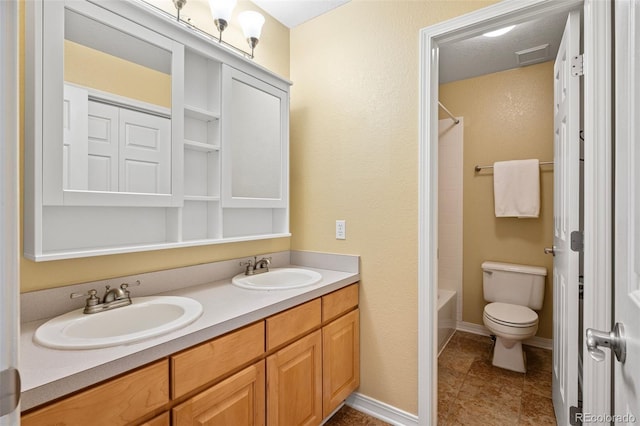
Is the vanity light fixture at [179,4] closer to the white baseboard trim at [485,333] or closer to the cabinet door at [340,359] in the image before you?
the cabinet door at [340,359]

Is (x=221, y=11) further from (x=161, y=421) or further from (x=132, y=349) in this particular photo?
(x=161, y=421)

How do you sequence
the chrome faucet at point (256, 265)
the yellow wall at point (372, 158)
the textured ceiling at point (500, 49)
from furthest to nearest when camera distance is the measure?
the textured ceiling at point (500, 49) → the chrome faucet at point (256, 265) → the yellow wall at point (372, 158)

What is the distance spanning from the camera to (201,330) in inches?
40.1

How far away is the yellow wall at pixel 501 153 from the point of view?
262cm

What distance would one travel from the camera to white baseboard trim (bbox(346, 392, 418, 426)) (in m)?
1.70

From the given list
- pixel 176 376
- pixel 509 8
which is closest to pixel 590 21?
pixel 509 8

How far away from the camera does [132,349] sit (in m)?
0.86

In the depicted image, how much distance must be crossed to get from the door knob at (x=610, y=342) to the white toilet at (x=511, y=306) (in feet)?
6.04

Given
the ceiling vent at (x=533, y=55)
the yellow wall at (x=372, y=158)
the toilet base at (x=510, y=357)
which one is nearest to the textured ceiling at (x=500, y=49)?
the ceiling vent at (x=533, y=55)

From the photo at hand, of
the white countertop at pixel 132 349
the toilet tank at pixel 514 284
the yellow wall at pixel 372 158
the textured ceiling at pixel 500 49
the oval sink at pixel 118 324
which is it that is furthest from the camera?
the toilet tank at pixel 514 284

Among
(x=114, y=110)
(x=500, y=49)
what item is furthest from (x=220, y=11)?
(x=500, y=49)

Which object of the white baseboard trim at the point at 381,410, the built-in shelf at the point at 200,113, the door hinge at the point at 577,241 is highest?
the built-in shelf at the point at 200,113

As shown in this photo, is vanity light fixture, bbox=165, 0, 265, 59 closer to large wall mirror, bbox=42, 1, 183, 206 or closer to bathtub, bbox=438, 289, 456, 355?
large wall mirror, bbox=42, 1, 183, 206

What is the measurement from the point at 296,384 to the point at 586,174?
4.98 feet
